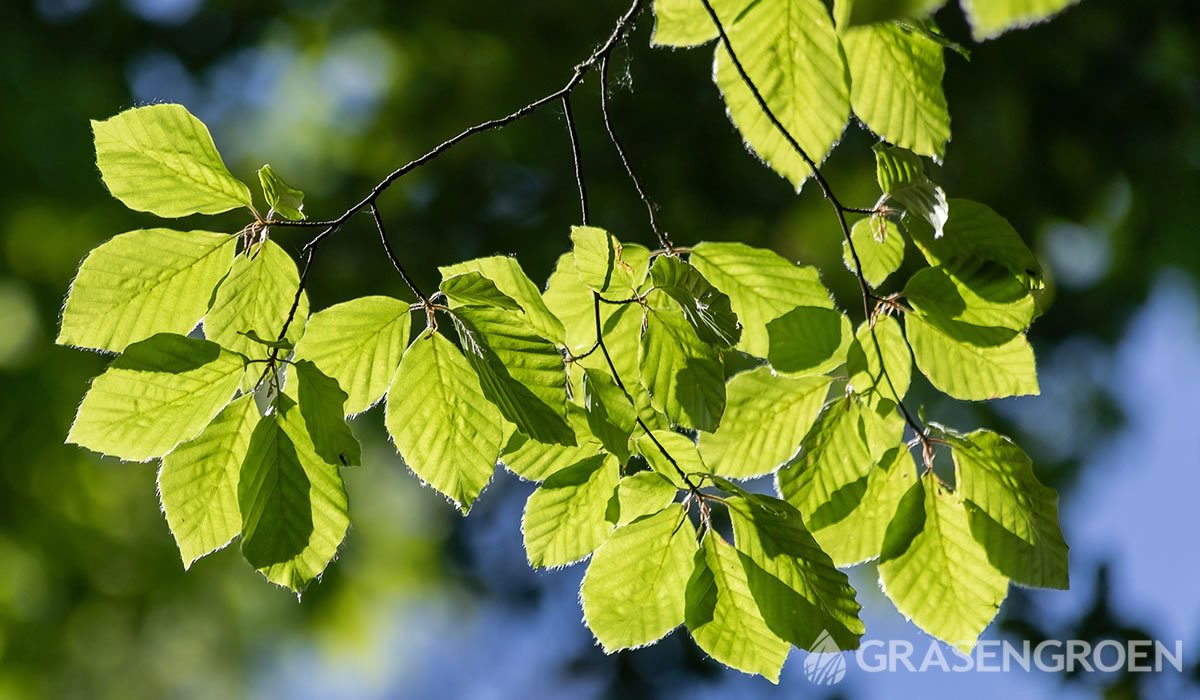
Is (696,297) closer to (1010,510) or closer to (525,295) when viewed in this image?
(525,295)

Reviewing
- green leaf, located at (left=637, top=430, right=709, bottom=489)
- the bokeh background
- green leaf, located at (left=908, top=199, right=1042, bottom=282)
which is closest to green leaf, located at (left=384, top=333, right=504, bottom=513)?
green leaf, located at (left=637, top=430, right=709, bottom=489)

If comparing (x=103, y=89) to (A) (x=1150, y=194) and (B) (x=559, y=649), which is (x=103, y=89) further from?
(A) (x=1150, y=194)

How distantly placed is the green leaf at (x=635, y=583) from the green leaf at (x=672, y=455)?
0.09 feet

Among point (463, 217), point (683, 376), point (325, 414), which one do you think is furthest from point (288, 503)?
point (463, 217)

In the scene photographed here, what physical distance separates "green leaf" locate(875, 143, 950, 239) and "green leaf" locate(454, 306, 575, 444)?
0.27 meters

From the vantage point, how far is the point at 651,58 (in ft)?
13.8

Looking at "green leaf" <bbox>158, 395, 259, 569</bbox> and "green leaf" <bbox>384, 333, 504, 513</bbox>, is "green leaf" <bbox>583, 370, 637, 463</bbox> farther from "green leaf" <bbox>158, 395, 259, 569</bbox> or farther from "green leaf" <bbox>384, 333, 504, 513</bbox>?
"green leaf" <bbox>158, 395, 259, 569</bbox>

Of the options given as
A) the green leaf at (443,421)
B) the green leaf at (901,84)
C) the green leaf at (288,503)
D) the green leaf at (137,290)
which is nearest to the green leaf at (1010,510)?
the green leaf at (901,84)

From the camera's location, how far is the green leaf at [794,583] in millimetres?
711

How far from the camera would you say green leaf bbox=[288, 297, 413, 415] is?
28.5 inches

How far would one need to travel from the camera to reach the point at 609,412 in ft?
2.43

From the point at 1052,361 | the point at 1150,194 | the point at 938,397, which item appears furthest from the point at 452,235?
the point at 1150,194

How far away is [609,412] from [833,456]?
0.63 feet

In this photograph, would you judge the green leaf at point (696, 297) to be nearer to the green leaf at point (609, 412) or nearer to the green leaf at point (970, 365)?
the green leaf at point (609, 412)
